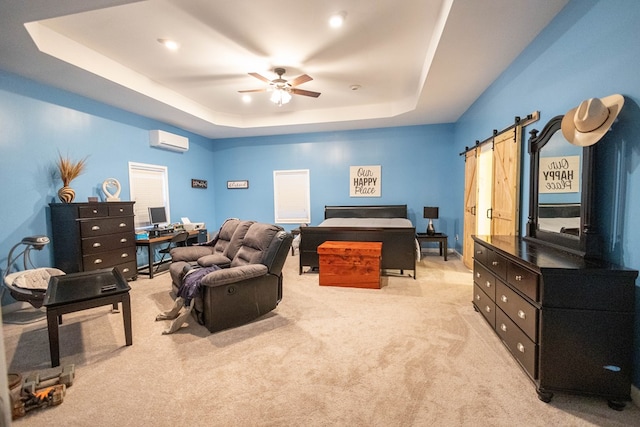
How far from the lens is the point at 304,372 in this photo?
221cm

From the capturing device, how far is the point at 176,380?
214 cm

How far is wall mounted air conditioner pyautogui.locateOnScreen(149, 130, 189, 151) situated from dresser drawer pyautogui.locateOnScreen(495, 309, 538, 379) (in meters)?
Answer: 5.98

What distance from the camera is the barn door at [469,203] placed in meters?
4.82

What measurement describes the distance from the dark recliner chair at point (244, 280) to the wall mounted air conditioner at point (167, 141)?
2.90 m

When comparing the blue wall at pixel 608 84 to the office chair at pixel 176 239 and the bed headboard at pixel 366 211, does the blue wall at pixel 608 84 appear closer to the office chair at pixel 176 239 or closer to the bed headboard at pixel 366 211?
the bed headboard at pixel 366 211

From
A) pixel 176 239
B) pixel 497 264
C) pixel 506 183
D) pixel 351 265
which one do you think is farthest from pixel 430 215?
pixel 176 239

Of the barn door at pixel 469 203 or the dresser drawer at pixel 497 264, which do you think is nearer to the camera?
the dresser drawer at pixel 497 264

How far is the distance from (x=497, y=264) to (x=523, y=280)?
20.2 inches

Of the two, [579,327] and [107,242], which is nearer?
[579,327]

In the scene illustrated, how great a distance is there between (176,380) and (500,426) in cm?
224

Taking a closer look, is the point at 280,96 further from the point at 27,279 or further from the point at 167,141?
the point at 27,279

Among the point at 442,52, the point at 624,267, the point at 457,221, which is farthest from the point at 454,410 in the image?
the point at 457,221

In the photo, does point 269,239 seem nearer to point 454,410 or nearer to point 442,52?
point 454,410

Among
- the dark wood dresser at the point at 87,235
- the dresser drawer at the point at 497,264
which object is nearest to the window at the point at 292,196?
the dark wood dresser at the point at 87,235
